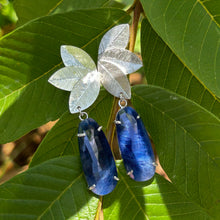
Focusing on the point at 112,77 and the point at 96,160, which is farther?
the point at 112,77

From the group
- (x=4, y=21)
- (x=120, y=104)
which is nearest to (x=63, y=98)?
(x=120, y=104)

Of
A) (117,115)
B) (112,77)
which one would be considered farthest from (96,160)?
(112,77)

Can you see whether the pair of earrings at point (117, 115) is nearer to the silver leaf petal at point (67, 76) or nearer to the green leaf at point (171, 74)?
the silver leaf petal at point (67, 76)

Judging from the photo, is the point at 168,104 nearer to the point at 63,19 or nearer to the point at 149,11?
the point at 149,11

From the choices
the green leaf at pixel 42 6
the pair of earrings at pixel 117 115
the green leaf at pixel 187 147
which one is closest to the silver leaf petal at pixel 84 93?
the pair of earrings at pixel 117 115

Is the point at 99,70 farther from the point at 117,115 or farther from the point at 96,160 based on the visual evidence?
the point at 96,160

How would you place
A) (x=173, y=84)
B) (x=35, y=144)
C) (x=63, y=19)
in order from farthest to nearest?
1. (x=35, y=144)
2. (x=173, y=84)
3. (x=63, y=19)

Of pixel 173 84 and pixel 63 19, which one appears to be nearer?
pixel 63 19

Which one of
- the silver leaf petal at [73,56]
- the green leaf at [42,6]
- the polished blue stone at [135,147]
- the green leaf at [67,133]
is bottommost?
the polished blue stone at [135,147]
